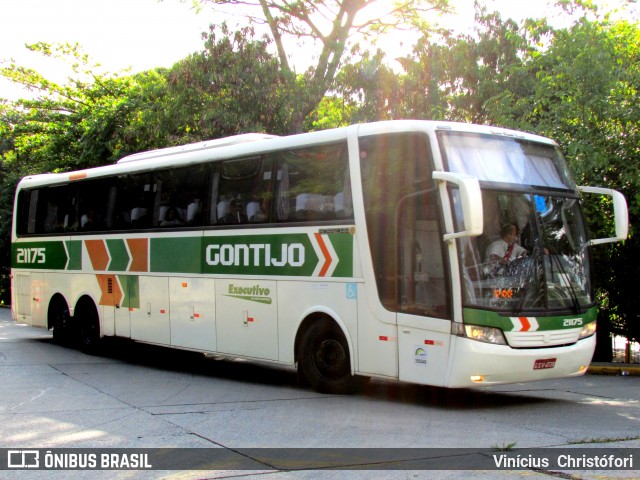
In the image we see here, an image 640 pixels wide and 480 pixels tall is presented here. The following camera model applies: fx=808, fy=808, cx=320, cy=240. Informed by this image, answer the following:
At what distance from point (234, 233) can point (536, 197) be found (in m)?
4.61

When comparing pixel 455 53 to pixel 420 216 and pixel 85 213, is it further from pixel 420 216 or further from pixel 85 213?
pixel 420 216

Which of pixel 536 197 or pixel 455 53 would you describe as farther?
pixel 455 53

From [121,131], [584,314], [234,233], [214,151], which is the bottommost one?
[584,314]

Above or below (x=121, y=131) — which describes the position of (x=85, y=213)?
below

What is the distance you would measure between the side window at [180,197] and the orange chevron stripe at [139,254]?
0.50 meters

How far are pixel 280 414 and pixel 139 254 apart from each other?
19.8ft

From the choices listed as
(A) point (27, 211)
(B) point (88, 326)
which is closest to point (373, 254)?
(B) point (88, 326)

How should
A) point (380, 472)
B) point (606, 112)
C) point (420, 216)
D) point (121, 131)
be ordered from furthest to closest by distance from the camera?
point (121, 131) → point (606, 112) → point (420, 216) → point (380, 472)

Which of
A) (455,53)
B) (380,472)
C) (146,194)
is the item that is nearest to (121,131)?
(455,53)

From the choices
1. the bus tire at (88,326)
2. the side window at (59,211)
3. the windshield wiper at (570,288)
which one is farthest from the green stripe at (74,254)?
the windshield wiper at (570,288)

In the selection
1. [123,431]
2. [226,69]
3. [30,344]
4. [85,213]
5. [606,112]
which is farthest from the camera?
[226,69]

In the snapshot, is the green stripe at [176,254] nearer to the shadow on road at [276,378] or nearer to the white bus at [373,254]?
the white bus at [373,254]

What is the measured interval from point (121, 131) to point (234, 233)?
17.4 m

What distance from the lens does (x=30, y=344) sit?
1759cm
